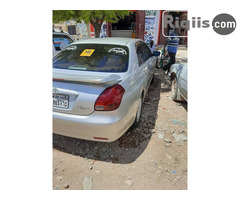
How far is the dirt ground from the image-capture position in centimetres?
→ 203

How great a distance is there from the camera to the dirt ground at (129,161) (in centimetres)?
203

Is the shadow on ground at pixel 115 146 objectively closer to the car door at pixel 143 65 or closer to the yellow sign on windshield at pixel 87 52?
the car door at pixel 143 65

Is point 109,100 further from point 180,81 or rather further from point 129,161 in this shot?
point 180,81

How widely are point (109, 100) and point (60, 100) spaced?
2.13 ft

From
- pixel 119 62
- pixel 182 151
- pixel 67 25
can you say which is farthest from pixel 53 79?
pixel 67 25

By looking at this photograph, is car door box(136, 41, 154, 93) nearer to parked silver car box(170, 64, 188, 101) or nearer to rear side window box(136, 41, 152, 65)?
rear side window box(136, 41, 152, 65)

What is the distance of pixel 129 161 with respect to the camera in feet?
7.65

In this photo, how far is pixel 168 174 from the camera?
2.16 metres

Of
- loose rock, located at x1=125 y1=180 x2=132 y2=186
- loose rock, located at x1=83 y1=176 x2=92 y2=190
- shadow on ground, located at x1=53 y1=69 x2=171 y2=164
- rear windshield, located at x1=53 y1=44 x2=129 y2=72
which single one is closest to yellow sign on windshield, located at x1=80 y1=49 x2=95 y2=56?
rear windshield, located at x1=53 y1=44 x2=129 y2=72

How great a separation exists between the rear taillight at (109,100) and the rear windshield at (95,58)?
486 mm

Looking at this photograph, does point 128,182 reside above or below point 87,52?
below

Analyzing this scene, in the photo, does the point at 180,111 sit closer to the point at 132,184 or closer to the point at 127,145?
the point at 127,145

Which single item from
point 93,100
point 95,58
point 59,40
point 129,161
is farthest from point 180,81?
point 59,40

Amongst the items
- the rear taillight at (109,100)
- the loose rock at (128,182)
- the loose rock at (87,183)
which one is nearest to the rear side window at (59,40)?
the rear taillight at (109,100)
